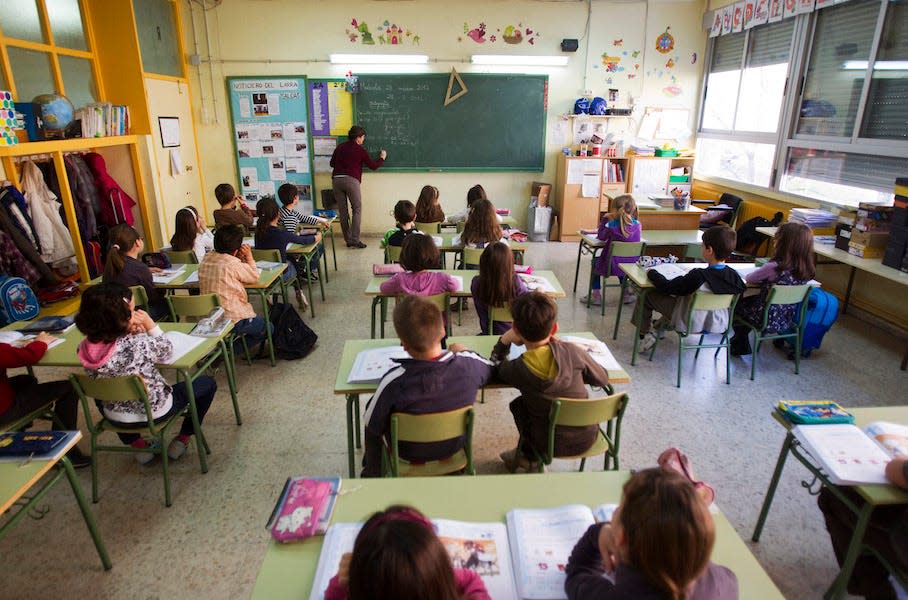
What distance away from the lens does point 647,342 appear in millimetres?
4223

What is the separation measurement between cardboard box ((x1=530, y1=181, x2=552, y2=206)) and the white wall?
0.50 metres

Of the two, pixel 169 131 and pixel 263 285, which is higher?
pixel 169 131

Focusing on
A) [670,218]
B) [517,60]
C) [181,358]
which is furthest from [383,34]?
[181,358]

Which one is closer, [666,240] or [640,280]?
[640,280]

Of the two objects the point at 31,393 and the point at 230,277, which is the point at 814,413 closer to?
the point at 230,277

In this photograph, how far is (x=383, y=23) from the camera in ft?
22.6

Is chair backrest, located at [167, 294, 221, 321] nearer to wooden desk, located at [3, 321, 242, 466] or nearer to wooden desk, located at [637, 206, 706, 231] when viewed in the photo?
wooden desk, located at [3, 321, 242, 466]

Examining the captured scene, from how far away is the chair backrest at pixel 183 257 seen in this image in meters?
4.16

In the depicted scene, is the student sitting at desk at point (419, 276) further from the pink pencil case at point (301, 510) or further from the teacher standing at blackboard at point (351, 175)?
the teacher standing at blackboard at point (351, 175)

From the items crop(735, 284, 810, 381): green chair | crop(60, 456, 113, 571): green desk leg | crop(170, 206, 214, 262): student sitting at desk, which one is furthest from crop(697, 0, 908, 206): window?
crop(60, 456, 113, 571): green desk leg

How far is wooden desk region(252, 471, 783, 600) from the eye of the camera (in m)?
1.26

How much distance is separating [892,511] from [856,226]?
3.33 meters

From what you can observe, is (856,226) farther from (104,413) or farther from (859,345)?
(104,413)

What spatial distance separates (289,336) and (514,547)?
305 cm
